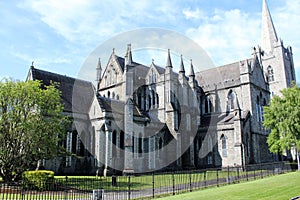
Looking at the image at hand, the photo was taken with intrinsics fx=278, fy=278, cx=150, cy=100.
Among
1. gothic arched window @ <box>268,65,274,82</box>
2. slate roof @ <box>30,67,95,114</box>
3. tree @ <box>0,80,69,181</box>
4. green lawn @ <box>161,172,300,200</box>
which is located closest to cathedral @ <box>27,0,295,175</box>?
slate roof @ <box>30,67,95,114</box>

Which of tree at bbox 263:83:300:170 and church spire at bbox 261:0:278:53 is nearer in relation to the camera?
tree at bbox 263:83:300:170

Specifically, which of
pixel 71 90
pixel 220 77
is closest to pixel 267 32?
pixel 220 77

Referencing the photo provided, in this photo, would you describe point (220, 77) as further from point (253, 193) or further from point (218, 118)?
point (253, 193)

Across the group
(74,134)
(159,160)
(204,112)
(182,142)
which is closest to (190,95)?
(204,112)

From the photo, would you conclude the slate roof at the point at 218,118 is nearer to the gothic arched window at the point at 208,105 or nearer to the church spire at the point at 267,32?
the gothic arched window at the point at 208,105

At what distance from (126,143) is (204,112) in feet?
68.5

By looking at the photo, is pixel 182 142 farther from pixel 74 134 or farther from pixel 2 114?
pixel 2 114

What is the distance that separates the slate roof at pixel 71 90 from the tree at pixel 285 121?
25263 mm

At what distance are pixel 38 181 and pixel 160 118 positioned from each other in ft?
79.1

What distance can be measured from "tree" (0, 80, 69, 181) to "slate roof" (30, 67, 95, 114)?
945 cm

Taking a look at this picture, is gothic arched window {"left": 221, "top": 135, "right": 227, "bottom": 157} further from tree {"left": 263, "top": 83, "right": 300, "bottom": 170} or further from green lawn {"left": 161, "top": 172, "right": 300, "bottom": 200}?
green lawn {"left": 161, "top": 172, "right": 300, "bottom": 200}

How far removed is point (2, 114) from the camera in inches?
927

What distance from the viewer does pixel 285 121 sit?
35.7 meters

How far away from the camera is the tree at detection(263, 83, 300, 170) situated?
35188mm
